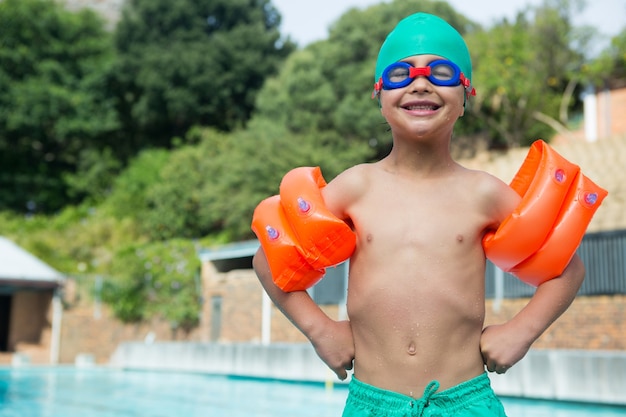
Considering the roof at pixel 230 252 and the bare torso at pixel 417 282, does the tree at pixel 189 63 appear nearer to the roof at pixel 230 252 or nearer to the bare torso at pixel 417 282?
the roof at pixel 230 252

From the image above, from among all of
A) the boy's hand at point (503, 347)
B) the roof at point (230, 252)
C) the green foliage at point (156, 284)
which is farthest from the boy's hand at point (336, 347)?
the green foliage at point (156, 284)

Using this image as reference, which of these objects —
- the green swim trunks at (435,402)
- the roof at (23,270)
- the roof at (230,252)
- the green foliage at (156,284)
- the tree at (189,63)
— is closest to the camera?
the green swim trunks at (435,402)

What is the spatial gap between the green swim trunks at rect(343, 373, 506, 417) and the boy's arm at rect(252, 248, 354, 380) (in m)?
0.11

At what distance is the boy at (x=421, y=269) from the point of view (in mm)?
2246

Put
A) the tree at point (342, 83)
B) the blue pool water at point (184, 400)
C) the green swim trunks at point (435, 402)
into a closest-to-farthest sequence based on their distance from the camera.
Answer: the green swim trunks at point (435, 402)
the blue pool water at point (184, 400)
the tree at point (342, 83)

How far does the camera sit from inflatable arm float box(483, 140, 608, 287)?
2363 mm

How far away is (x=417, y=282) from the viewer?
2281 millimetres

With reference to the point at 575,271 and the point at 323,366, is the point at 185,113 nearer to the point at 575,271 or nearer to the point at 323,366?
the point at 323,366

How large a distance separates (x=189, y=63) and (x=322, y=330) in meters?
32.8


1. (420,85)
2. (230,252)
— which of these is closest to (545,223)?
(420,85)

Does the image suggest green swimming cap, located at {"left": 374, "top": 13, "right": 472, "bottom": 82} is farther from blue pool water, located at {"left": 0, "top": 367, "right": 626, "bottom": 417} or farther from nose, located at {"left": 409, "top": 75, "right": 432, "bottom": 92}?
blue pool water, located at {"left": 0, "top": 367, "right": 626, "bottom": 417}

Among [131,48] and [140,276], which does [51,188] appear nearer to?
[131,48]

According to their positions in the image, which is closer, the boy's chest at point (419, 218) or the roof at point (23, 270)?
the boy's chest at point (419, 218)

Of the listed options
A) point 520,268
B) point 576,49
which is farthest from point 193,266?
point 520,268
